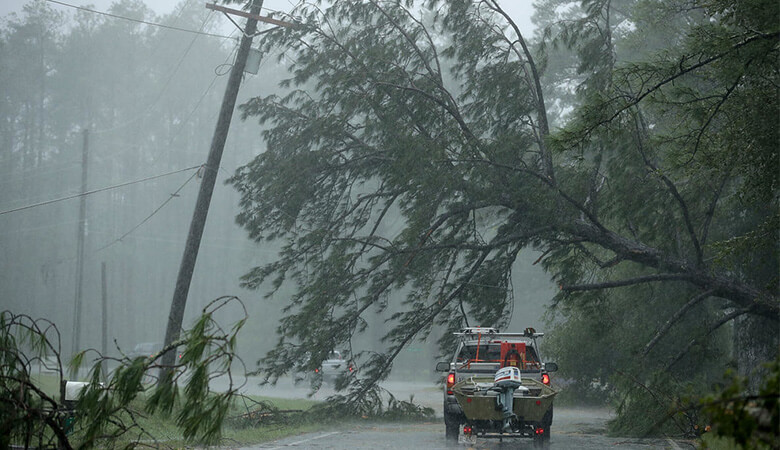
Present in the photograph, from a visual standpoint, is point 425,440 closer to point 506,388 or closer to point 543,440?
point 543,440

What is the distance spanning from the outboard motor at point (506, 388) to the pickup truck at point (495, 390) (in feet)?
0.05

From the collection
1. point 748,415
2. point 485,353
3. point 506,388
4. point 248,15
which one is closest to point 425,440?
point 485,353

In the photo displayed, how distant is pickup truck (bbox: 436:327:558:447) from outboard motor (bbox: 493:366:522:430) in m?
0.01

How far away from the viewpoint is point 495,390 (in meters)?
11.6

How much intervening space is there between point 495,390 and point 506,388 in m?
0.18

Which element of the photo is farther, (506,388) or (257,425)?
(257,425)

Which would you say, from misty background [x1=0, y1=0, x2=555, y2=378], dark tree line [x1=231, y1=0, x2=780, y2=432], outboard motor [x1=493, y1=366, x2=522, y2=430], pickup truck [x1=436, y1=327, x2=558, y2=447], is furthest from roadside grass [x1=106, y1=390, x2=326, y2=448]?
misty background [x1=0, y1=0, x2=555, y2=378]

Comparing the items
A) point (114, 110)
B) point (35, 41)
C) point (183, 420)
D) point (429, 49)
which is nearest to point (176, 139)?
point (114, 110)

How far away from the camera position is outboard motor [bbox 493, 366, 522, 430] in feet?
37.2

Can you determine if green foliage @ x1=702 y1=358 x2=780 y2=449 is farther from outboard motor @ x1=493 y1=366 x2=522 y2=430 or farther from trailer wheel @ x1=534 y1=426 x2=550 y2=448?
trailer wheel @ x1=534 y1=426 x2=550 y2=448

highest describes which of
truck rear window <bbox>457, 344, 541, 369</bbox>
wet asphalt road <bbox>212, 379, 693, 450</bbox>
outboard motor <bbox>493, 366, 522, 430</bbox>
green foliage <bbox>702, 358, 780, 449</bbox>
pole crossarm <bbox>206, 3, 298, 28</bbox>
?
pole crossarm <bbox>206, 3, 298, 28</bbox>

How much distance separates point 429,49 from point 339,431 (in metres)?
8.49

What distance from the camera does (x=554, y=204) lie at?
16.4 m

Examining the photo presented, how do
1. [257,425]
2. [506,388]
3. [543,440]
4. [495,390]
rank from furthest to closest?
[257,425]
[543,440]
[495,390]
[506,388]
